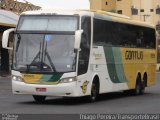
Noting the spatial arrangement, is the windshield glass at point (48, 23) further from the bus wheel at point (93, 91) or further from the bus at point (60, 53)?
the bus wheel at point (93, 91)

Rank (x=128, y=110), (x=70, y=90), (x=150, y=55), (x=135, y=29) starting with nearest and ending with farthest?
(x=128, y=110) < (x=70, y=90) < (x=135, y=29) < (x=150, y=55)

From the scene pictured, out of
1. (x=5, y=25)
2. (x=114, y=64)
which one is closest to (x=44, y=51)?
(x=114, y=64)

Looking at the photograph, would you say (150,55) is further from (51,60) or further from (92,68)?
(51,60)

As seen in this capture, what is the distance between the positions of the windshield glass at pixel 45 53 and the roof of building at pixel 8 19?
25.9 metres

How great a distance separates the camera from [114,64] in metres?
23.7

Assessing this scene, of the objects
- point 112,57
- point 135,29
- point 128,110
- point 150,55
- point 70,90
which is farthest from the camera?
point 150,55

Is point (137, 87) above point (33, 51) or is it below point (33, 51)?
below

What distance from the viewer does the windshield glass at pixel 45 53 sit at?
64.6 ft

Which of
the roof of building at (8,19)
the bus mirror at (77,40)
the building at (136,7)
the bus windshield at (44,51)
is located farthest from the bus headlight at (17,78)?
the building at (136,7)

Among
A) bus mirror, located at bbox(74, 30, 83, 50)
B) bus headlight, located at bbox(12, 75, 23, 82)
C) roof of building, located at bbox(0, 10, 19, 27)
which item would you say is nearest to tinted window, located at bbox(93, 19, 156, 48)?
bus mirror, located at bbox(74, 30, 83, 50)

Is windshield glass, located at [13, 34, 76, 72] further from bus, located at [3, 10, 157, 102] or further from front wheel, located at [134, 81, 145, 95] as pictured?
front wheel, located at [134, 81, 145, 95]

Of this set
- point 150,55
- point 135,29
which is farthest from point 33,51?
point 150,55

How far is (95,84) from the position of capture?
849 inches

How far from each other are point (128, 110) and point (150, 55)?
36.1 feet
